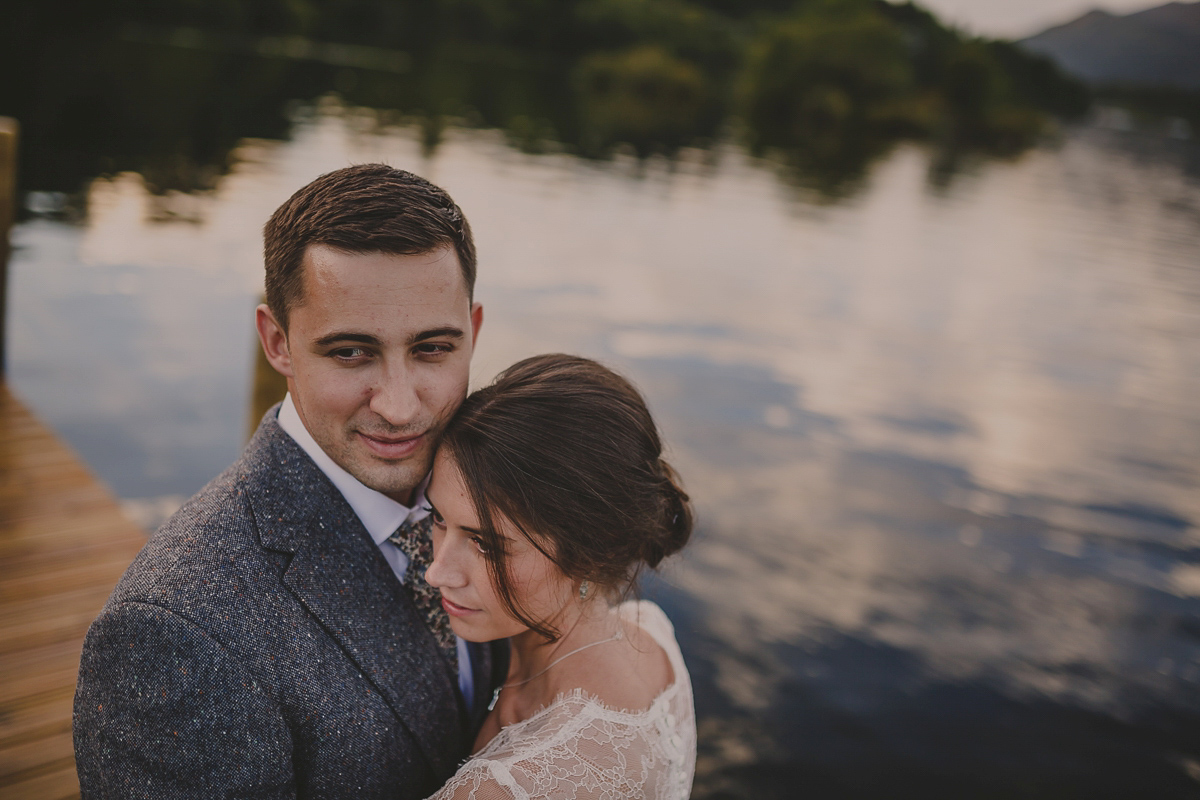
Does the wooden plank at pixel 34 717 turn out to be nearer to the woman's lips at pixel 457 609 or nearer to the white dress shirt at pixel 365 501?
the white dress shirt at pixel 365 501

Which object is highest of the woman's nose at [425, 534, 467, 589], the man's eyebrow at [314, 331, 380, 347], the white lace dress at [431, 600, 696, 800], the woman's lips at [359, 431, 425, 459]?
the man's eyebrow at [314, 331, 380, 347]

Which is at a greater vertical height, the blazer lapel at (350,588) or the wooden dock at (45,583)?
the blazer lapel at (350,588)

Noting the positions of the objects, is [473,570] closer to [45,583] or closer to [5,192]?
[45,583]

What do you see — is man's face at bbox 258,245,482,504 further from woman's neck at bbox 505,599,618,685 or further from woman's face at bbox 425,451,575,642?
woman's neck at bbox 505,599,618,685

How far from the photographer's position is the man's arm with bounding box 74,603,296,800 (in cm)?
156

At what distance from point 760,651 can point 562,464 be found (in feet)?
14.2

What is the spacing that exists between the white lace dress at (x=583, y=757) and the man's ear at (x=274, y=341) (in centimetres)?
100

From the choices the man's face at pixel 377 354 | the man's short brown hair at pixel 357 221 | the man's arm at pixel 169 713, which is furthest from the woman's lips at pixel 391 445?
the man's arm at pixel 169 713

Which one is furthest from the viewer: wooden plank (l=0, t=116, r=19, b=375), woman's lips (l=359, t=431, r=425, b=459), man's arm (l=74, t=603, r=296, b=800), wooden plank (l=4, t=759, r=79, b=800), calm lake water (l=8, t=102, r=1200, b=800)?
calm lake water (l=8, t=102, r=1200, b=800)

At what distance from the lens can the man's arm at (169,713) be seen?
5.13 feet

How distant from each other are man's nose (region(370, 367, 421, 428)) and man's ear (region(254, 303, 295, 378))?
271 mm

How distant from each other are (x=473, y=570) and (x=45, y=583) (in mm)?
2693

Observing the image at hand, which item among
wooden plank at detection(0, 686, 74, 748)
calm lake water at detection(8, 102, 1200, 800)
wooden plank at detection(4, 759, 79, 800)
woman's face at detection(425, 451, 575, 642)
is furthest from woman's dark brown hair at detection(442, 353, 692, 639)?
wooden plank at detection(0, 686, 74, 748)

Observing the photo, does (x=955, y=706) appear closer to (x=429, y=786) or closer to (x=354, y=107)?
(x=429, y=786)
